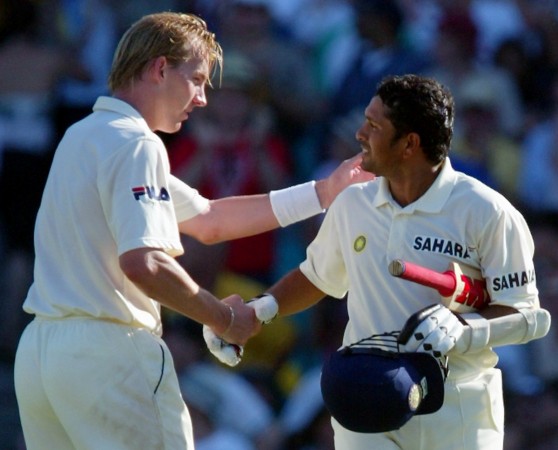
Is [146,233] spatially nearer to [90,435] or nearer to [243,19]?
[90,435]

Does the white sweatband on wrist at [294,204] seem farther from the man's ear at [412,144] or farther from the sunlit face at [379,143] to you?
the man's ear at [412,144]

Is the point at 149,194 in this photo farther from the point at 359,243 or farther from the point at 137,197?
the point at 359,243

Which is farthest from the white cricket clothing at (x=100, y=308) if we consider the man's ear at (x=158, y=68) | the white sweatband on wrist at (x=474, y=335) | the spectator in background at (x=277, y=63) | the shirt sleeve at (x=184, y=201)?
the spectator in background at (x=277, y=63)

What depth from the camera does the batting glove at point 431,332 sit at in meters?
4.58

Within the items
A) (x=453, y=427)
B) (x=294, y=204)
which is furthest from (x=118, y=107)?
(x=453, y=427)

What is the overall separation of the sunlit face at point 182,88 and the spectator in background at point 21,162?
3.86 meters

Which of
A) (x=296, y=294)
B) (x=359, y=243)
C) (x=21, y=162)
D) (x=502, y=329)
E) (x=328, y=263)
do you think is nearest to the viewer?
(x=502, y=329)

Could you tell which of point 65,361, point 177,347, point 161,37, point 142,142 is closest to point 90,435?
point 65,361

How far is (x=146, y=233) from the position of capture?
4613 millimetres

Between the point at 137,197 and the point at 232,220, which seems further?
the point at 232,220

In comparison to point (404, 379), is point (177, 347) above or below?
below

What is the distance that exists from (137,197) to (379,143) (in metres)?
0.91

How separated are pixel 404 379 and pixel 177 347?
158 inches

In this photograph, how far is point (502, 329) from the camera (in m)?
4.82
